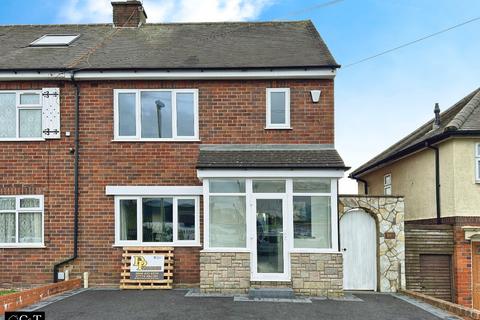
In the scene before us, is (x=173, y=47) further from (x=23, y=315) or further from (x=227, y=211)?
(x=23, y=315)

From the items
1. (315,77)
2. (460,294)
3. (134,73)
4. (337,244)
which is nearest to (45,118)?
(134,73)

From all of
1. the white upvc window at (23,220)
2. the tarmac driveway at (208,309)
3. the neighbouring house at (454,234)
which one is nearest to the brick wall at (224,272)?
the tarmac driveway at (208,309)

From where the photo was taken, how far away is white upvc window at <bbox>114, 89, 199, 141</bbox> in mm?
13641

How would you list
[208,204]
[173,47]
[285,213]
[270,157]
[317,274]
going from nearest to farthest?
[317,274] → [285,213] → [208,204] → [270,157] → [173,47]

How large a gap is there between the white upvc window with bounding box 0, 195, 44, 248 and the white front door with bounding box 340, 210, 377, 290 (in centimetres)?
815

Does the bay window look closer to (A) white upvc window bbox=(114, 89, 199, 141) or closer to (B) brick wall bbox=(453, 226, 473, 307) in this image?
(A) white upvc window bbox=(114, 89, 199, 141)

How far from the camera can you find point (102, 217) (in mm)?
13438

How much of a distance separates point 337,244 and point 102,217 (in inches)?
243

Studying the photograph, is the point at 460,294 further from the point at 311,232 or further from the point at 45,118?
the point at 45,118

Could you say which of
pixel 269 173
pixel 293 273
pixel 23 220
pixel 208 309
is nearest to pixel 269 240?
pixel 293 273

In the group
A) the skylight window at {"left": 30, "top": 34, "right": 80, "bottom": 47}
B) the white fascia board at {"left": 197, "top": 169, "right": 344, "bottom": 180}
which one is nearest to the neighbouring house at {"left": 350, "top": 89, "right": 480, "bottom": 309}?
the white fascia board at {"left": 197, "top": 169, "right": 344, "bottom": 180}

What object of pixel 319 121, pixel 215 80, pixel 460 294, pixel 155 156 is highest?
pixel 215 80

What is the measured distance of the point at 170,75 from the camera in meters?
13.4

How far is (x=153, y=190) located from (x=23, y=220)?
3.58 m
